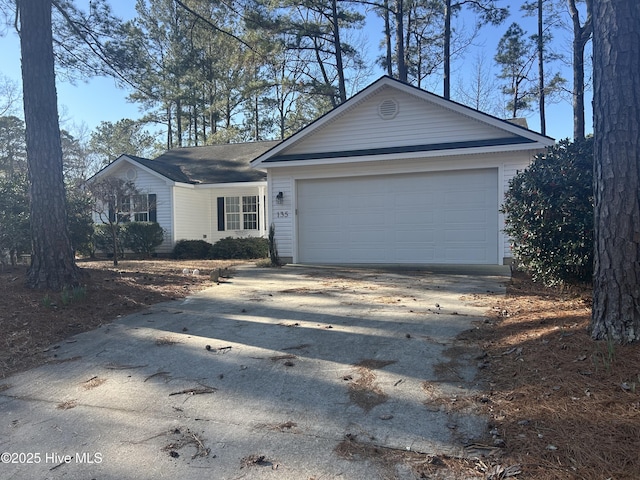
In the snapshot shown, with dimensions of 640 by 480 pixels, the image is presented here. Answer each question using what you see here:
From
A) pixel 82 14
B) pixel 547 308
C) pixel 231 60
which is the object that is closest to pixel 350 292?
pixel 547 308

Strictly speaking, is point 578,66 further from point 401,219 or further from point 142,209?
point 142,209

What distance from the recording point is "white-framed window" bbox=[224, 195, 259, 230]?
A: 1702cm

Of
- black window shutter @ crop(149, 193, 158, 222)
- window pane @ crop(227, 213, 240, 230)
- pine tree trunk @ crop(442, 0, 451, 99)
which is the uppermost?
pine tree trunk @ crop(442, 0, 451, 99)

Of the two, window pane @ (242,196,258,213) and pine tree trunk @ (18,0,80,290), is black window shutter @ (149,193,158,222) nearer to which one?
window pane @ (242,196,258,213)

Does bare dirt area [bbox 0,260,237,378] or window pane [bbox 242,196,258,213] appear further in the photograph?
window pane [bbox 242,196,258,213]

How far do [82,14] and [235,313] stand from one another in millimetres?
7599

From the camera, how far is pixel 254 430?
2.90m

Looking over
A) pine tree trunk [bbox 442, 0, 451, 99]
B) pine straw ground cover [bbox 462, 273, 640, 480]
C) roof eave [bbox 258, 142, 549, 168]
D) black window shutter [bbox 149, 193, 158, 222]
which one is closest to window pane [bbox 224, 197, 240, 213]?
black window shutter [bbox 149, 193, 158, 222]

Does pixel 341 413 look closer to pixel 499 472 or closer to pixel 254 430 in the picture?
pixel 254 430

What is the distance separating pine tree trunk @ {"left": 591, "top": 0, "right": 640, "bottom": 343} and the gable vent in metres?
7.72

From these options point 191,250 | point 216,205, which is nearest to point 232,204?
point 216,205

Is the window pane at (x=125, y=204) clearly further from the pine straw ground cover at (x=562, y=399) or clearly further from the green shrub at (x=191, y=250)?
the pine straw ground cover at (x=562, y=399)

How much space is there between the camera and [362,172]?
37.2 feet

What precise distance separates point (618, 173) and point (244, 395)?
11.8 feet
